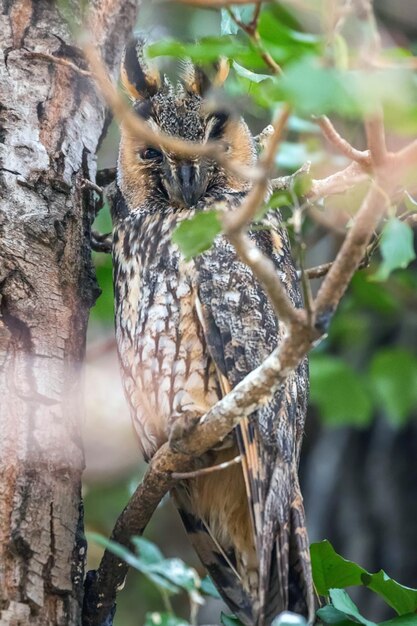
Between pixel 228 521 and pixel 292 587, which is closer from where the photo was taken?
pixel 292 587

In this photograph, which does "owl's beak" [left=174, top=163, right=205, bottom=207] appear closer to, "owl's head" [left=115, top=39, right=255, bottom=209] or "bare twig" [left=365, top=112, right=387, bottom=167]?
"owl's head" [left=115, top=39, right=255, bottom=209]

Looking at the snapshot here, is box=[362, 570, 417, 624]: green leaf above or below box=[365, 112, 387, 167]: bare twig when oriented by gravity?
below

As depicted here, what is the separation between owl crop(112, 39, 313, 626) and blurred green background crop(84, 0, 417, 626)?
0.50 meters

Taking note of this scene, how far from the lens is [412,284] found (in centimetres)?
361

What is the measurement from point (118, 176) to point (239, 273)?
489 millimetres

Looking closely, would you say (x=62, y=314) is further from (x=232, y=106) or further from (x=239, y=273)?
(x=232, y=106)

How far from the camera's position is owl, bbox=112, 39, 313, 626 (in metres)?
2.02

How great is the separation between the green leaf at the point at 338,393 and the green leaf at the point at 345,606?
1383 millimetres

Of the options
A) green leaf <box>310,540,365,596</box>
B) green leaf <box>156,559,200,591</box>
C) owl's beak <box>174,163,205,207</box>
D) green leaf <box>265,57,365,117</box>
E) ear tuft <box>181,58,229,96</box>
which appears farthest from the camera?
ear tuft <box>181,58,229,96</box>

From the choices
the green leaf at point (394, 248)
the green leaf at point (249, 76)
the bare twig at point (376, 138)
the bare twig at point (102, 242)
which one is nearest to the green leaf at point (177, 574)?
the green leaf at point (394, 248)

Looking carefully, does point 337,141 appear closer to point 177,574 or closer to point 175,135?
point 177,574

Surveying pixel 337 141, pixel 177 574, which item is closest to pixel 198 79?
pixel 337 141

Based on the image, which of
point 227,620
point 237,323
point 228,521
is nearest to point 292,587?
point 227,620

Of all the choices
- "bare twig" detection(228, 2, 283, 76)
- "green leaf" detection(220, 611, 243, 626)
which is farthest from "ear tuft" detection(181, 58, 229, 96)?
"green leaf" detection(220, 611, 243, 626)
